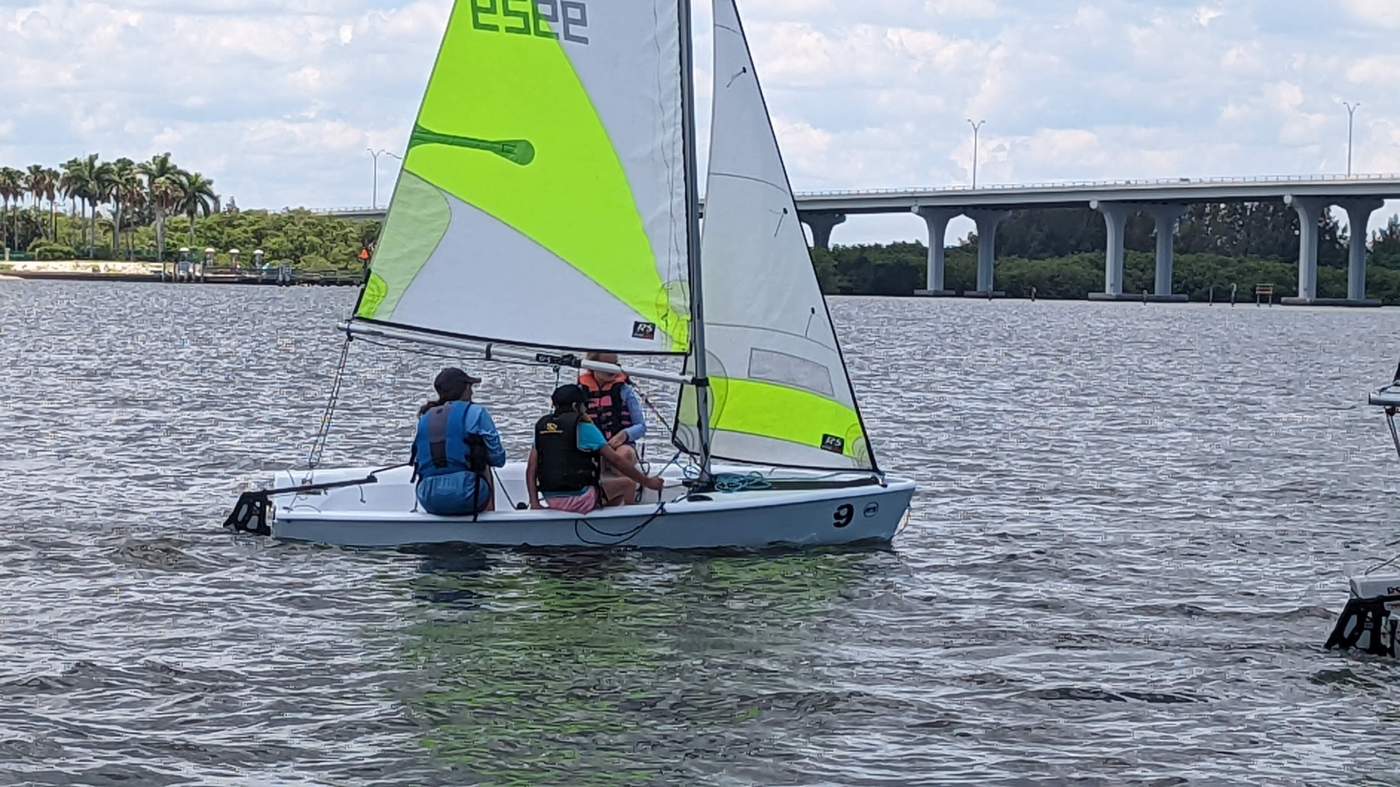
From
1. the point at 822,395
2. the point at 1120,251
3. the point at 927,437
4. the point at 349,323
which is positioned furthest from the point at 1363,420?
the point at 1120,251

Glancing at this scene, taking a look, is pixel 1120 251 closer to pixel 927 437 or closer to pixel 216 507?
pixel 927 437

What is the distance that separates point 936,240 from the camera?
13900cm

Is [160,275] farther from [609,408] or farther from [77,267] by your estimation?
[609,408]

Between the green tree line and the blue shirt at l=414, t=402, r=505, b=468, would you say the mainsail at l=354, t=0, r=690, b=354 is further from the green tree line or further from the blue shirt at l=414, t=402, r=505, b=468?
the green tree line

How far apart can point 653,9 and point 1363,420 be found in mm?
24388

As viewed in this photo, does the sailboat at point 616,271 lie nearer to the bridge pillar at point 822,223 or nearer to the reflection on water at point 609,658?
the reflection on water at point 609,658

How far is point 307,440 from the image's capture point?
91.4 feet

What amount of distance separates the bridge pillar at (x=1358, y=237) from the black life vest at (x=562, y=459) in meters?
106

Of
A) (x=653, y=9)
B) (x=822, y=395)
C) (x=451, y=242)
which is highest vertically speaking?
(x=653, y=9)

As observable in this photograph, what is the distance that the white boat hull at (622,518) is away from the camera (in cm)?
1603

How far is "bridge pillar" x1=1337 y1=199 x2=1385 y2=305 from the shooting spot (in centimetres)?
11612

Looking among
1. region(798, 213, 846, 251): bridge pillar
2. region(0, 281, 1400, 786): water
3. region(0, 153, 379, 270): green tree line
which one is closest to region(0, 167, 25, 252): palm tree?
region(0, 153, 379, 270): green tree line

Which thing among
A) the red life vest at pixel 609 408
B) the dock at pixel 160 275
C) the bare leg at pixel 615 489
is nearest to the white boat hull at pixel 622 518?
the bare leg at pixel 615 489

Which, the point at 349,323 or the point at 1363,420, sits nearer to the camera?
the point at 349,323
